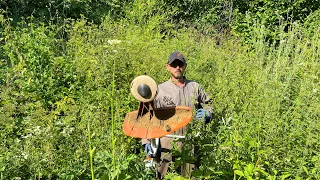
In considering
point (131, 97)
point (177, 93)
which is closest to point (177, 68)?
point (177, 93)

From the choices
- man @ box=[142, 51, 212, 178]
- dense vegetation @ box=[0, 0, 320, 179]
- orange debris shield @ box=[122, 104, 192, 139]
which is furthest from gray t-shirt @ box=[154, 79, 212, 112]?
orange debris shield @ box=[122, 104, 192, 139]

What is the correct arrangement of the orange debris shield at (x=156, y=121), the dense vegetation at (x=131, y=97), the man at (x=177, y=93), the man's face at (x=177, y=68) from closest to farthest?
the orange debris shield at (x=156, y=121)
the dense vegetation at (x=131, y=97)
the man at (x=177, y=93)
the man's face at (x=177, y=68)

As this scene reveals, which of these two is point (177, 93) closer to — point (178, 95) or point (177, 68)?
point (178, 95)

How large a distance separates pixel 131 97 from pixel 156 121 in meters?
2.06

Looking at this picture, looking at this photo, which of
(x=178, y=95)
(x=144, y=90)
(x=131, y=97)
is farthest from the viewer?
(x=131, y=97)

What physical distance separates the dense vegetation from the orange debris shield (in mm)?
161

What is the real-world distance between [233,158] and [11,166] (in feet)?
4.95

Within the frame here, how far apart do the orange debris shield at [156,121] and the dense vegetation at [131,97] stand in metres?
0.16

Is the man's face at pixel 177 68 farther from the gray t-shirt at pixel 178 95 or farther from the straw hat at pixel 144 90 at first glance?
the straw hat at pixel 144 90

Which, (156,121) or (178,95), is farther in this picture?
(178,95)

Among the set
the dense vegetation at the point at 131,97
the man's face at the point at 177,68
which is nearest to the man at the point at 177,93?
the man's face at the point at 177,68

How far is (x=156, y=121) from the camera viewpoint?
8.03 ft

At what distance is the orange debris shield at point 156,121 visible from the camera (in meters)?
2.39

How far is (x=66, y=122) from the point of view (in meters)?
3.37
